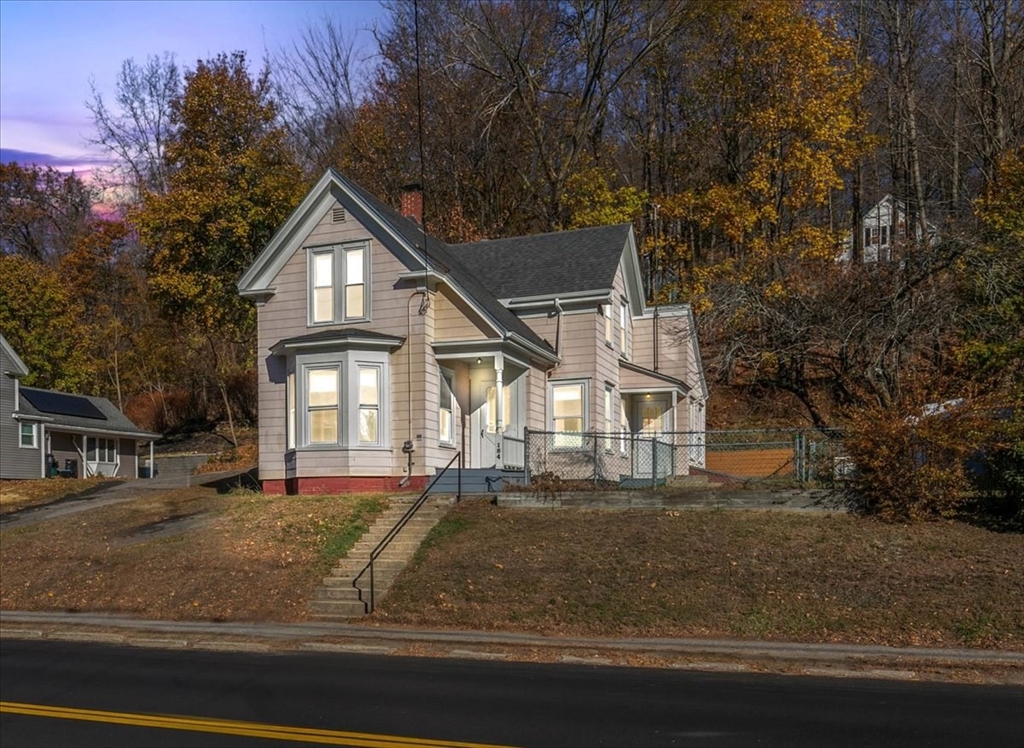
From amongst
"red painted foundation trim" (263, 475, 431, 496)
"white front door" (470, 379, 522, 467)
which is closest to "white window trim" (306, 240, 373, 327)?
"white front door" (470, 379, 522, 467)

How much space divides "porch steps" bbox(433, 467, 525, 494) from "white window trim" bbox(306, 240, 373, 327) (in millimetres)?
4403

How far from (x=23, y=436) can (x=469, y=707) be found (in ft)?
115

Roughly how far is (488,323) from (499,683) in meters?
12.2

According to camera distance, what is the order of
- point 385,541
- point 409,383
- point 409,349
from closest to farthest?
point 385,541
point 409,383
point 409,349

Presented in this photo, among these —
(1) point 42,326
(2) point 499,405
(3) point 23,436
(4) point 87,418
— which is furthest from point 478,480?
(1) point 42,326

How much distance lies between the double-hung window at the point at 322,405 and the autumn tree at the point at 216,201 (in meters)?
17.3

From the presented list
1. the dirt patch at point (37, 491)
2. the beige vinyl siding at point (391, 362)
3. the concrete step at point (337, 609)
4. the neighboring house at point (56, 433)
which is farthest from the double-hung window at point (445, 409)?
the neighboring house at point (56, 433)

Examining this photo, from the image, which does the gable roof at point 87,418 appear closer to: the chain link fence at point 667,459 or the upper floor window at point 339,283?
the upper floor window at point 339,283

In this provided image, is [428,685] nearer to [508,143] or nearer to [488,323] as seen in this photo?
[488,323]

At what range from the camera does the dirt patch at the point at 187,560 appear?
1711 cm

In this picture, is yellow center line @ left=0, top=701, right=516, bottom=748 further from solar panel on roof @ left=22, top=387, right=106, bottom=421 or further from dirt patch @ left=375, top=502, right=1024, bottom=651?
solar panel on roof @ left=22, top=387, right=106, bottom=421

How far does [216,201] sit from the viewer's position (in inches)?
1506

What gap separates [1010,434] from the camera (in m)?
16.1

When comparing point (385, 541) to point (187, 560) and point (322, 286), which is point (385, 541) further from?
point (322, 286)
